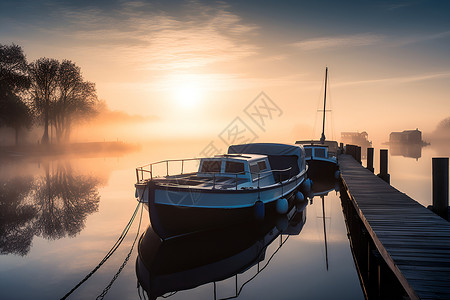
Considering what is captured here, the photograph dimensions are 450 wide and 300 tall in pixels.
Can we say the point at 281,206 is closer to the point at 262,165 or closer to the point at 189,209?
the point at 262,165

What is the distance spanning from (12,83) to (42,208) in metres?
40.2

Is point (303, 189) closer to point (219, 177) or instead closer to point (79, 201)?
point (219, 177)

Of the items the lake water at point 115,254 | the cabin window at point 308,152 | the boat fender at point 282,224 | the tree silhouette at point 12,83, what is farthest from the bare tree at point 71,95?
the boat fender at point 282,224

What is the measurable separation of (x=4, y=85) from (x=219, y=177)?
47.1 metres

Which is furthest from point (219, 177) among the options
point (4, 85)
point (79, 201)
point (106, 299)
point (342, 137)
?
point (342, 137)

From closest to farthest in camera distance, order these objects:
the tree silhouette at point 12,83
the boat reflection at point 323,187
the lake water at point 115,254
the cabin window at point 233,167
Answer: the lake water at point 115,254
the cabin window at point 233,167
the boat reflection at point 323,187
the tree silhouette at point 12,83

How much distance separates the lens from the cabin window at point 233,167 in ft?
50.3

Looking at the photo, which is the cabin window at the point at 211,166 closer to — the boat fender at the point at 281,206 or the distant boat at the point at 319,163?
the boat fender at the point at 281,206

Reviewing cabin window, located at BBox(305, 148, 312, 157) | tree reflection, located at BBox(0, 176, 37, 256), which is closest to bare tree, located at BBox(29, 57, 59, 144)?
tree reflection, located at BBox(0, 176, 37, 256)

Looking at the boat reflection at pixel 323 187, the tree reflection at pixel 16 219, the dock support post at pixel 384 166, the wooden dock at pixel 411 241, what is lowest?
the boat reflection at pixel 323 187

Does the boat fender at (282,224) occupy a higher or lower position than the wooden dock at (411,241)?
lower

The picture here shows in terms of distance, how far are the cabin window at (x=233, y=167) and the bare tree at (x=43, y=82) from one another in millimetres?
48877

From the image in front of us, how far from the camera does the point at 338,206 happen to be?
20.7m

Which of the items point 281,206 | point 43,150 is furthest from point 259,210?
point 43,150
